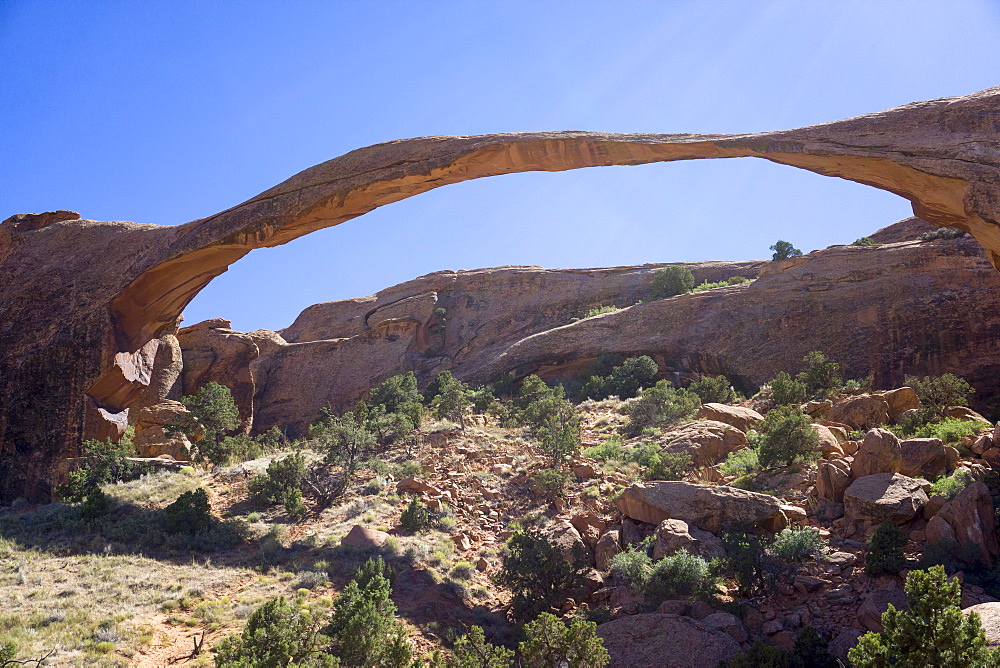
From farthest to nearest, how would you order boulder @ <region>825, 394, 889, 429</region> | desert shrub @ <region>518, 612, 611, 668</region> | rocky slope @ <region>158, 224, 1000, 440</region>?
rocky slope @ <region>158, 224, 1000, 440</region> → boulder @ <region>825, 394, 889, 429</region> → desert shrub @ <region>518, 612, 611, 668</region>

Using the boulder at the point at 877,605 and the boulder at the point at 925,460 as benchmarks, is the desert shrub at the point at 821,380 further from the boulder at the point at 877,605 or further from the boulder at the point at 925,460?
the boulder at the point at 877,605

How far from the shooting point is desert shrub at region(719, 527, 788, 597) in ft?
26.1

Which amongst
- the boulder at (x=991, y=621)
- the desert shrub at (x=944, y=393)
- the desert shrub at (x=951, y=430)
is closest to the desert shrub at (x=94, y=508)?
the boulder at (x=991, y=621)

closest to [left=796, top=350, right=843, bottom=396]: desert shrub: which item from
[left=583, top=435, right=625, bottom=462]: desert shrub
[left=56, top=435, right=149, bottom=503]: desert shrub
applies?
[left=583, top=435, right=625, bottom=462]: desert shrub

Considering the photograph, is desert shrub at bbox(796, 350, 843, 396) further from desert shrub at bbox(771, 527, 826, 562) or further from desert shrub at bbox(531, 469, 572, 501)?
desert shrub at bbox(771, 527, 826, 562)

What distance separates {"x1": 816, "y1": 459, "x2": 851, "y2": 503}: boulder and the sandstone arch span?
5619 mm

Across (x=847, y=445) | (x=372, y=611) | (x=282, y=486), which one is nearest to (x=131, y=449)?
(x=282, y=486)

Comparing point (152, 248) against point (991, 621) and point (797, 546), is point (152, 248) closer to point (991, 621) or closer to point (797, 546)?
point (797, 546)

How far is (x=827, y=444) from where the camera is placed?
11609 millimetres

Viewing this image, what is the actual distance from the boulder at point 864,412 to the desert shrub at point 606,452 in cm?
487

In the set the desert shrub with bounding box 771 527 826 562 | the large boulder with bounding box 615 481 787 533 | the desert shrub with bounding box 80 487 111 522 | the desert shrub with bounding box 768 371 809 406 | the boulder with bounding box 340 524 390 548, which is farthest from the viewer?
the desert shrub with bounding box 768 371 809 406

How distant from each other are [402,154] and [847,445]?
450 inches

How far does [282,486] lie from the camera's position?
12883 millimetres

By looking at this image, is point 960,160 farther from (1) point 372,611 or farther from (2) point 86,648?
(2) point 86,648
